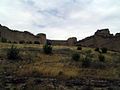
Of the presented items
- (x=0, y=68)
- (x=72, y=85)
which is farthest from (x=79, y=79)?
(x=0, y=68)

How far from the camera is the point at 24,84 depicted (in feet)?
107

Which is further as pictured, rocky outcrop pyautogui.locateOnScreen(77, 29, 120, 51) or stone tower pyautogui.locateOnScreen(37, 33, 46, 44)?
stone tower pyautogui.locateOnScreen(37, 33, 46, 44)

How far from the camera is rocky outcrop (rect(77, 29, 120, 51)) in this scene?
171 feet

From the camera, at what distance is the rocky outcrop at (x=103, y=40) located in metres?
52.1

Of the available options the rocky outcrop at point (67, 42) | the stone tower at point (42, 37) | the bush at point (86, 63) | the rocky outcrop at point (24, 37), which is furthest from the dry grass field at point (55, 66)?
the stone tower at point (42, 37)

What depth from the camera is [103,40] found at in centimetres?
5444

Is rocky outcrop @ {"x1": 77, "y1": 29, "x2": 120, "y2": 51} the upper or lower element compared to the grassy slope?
upper

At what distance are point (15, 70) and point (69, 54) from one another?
30.8ft

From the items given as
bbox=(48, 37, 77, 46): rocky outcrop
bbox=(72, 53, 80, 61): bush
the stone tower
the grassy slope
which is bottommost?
the grassy slope

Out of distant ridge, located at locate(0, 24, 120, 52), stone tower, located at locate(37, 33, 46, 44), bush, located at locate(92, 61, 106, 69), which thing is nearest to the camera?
bush, located at locate(92, 61, 106, 69)

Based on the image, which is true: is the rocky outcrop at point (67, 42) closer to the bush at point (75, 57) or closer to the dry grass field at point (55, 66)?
the dry grass field at point (55, 66)

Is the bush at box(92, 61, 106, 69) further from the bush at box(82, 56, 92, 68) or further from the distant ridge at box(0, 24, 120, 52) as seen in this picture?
the distant ridge at box(0, 24, 120, 52)

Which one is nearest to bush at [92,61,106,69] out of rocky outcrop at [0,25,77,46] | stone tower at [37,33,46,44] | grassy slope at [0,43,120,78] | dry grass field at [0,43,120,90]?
dry grass field at [0,43,120,90]

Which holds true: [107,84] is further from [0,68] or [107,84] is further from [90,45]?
[90,45]
